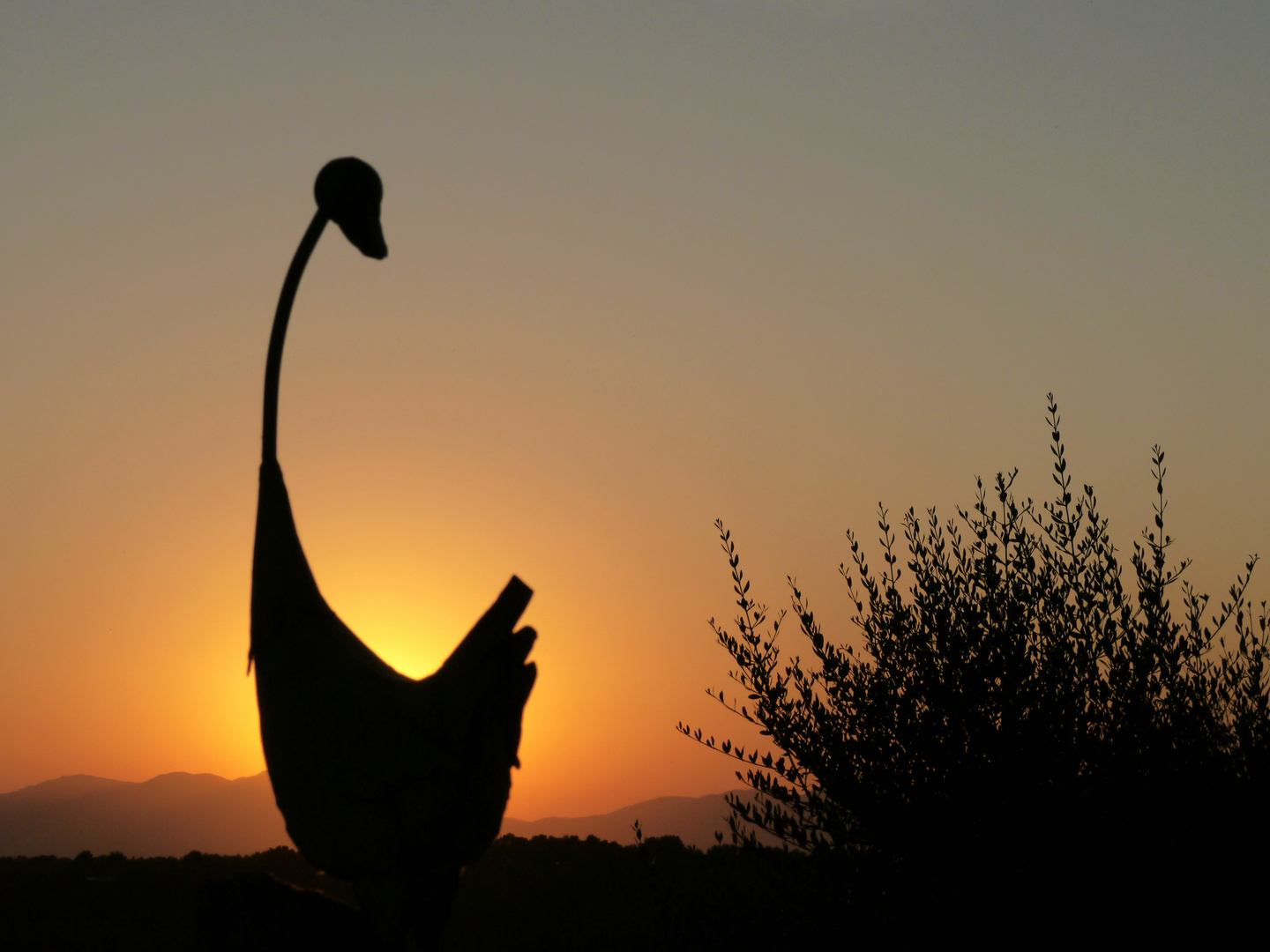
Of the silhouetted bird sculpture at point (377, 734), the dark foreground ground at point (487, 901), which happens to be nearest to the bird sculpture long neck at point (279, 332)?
the silhouetted bird sculpture at point (377, 734)

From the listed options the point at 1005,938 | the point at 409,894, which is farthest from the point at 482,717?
the point at 1005,938

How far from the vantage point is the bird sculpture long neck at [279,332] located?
123 inches

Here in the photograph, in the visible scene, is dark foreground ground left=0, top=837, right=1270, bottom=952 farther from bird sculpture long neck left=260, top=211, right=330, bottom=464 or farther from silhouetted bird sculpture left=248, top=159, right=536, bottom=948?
bird sculpture long neck left=260, top=211, right=330, bottom=464

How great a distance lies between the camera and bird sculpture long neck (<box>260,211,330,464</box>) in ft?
10.2

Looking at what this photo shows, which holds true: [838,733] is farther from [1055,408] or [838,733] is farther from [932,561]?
[1055,408]

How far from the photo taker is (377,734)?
278 centimetres

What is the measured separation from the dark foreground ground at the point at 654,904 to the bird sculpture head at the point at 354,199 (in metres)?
2.19

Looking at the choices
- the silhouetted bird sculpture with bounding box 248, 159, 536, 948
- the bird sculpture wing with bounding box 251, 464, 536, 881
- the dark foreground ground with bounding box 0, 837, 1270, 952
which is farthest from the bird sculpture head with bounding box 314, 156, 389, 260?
the dark foreground ground with bounding box 0, 837, 1270, 952

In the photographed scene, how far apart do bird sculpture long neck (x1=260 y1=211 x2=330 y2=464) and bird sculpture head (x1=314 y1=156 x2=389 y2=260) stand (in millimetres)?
69

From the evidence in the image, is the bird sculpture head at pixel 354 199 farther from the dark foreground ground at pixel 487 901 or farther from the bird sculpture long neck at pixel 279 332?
the dark foreground ground at pixel 487 901

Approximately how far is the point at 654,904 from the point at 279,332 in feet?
12.7

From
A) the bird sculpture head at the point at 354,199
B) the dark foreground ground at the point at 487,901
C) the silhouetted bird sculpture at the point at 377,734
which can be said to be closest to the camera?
the silhouetted bird sculpture at the point at 377,734

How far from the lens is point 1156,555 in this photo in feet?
17.0

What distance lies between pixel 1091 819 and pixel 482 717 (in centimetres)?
317
